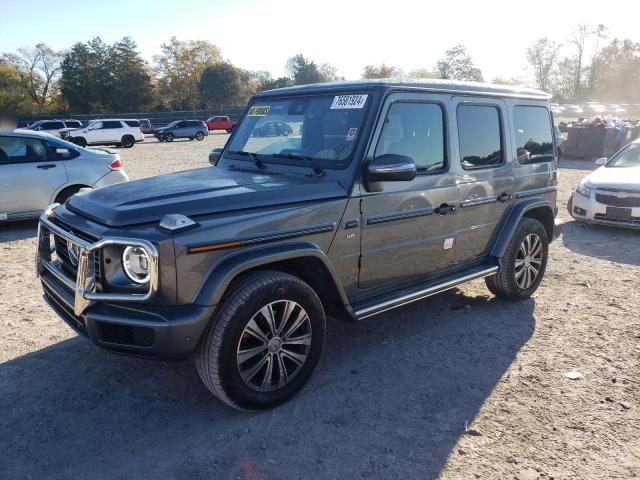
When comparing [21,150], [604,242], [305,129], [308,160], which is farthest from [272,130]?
[604,242]

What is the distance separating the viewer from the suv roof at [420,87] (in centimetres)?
387

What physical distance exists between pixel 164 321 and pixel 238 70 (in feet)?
255

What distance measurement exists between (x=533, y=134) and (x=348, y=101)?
2.38 m

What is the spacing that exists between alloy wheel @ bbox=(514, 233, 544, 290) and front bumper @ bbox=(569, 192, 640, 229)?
3.76m

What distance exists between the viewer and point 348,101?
12.7ft

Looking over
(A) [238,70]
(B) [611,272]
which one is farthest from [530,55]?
(B) [611,272]

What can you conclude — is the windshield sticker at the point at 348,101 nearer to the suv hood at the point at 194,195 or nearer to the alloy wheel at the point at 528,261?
the suv hood at the point at 194,195

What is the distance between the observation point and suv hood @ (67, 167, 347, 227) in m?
3.05

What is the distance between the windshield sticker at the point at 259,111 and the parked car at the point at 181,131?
34046mm

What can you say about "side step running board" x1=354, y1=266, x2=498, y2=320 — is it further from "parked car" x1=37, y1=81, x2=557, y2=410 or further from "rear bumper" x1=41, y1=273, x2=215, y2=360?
"rear bumper" x1=41, y1=273, x2=215, y2=360

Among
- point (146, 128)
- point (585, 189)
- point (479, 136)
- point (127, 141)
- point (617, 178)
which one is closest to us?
point (479, 136)

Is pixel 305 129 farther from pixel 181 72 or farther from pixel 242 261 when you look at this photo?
pixel 181 72

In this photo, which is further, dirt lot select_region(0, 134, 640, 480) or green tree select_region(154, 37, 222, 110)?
green tree select_region(154, 37, 222, 110)

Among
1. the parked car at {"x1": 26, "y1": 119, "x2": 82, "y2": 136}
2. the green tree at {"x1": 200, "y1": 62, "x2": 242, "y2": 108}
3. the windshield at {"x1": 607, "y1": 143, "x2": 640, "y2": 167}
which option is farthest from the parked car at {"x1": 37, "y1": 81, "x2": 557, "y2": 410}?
the green tree at {"x1": 200, "y1": 62, "x2": 242, "y2": 108}
